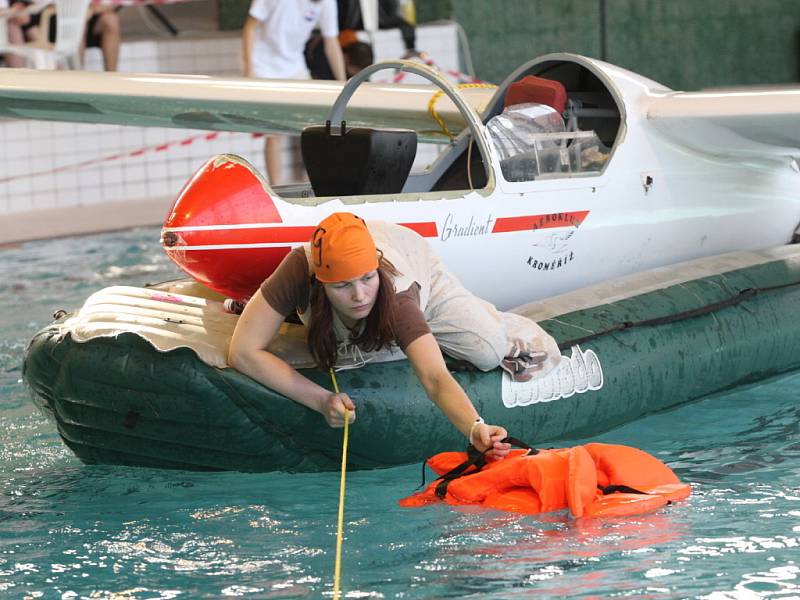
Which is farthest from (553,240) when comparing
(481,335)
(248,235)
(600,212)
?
(248,235)

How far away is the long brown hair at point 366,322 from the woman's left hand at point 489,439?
46 cm

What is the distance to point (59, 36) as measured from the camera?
10883 mm

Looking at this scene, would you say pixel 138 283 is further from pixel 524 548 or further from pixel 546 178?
pixel 524 548

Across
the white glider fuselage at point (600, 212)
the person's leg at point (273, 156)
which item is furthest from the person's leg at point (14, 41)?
the white glider fuselage at point (600, 212)

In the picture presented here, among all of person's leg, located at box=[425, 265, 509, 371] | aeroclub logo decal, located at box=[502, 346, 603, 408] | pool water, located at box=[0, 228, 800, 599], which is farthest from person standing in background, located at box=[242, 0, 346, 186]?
person's leg, located at box=[425, 265, 509, 371]

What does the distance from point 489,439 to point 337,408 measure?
56 centimetres

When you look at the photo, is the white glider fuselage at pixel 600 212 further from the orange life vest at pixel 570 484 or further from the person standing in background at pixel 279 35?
the person standing in background at pixel 279 35

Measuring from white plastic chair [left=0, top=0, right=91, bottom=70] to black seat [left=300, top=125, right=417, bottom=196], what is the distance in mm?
5755

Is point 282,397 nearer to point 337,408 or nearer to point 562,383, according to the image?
point 337,408

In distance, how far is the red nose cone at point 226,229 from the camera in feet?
16.0

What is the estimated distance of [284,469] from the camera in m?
4.91

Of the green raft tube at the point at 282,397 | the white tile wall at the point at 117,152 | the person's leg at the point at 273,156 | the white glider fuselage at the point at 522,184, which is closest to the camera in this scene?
the green raft tube at the point at 282,397

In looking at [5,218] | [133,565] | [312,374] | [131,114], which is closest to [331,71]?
[5,218]

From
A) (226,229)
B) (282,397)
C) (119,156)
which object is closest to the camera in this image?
(282,397)
